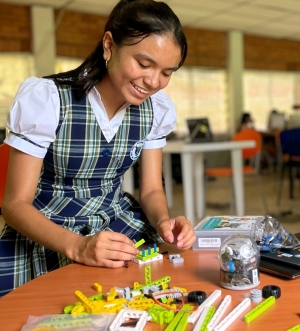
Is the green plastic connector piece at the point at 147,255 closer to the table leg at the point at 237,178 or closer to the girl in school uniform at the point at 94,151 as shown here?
the girl in school uniform at the point at 94,151

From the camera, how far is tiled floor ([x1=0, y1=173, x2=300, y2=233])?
13.2ft

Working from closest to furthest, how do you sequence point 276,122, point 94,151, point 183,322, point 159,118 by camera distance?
1. point 183,322
2. point 94,151
3. point 159,118
4. point 276,122

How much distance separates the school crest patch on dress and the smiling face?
16 centimetres

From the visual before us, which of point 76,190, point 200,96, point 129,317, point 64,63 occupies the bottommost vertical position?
point 129,317

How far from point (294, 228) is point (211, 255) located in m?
2.71

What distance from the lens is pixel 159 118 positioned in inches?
46.0

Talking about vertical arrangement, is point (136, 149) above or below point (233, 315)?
above

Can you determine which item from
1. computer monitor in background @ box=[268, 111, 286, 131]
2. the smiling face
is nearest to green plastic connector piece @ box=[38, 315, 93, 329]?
the smiling face

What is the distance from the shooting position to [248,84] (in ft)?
26.7

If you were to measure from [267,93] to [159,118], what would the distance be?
779 centimetres

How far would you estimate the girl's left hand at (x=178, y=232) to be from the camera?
0.92 metres

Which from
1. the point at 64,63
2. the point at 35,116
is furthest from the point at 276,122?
the point at 35,116

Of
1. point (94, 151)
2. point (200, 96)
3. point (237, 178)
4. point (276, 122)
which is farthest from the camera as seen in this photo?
point (276, 122)

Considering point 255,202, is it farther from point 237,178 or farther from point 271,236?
point 271,236
